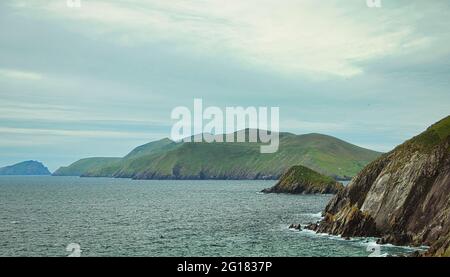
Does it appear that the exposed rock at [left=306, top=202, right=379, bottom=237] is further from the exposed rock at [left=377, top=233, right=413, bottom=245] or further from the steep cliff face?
the exposed rock at [left=377, top=233, right=413, bottom=245]

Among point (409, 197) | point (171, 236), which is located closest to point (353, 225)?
point (409, 197)

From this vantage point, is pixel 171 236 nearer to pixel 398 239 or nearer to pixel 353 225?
pixel 353 225

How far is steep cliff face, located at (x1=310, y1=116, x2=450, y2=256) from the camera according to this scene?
6881cm

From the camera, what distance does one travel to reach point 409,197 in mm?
76875

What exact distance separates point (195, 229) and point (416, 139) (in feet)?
163

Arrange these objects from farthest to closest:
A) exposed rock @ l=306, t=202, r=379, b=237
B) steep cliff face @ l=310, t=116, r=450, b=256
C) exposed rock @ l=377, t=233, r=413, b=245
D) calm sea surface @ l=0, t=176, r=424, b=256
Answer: exposed rock @ l=306, t=202, r=379, b=237
steep cliff face @ l=310, t=116, r=450, b=256
exposed rock @ l=377, t=233, r=413, b=245
calm sea surface @ l=0, t=176, r=424, b=256

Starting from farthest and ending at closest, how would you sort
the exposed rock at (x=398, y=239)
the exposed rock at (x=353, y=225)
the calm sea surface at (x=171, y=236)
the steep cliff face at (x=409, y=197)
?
the exposed rock at (x=353, y=225) < the steep cliff face at (x=409, y=197) < the exposed rock at (x=398, y=239) < the calm sea surface at (x=171, y=236)

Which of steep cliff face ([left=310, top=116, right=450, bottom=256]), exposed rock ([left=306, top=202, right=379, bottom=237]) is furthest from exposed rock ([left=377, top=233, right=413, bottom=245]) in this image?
exposed rock ([left=306, top=202, right=379, bottom=237])

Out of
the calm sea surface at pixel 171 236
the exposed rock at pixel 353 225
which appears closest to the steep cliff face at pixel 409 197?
the exposed rock at pixel 353 225

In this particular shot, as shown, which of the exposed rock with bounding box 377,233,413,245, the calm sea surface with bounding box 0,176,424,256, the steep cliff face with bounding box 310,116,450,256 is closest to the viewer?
the calm sea surface with bounding box 0,176,424,256

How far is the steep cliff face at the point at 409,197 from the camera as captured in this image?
226 feet

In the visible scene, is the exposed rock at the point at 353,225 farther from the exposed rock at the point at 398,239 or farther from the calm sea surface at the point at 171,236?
the exposed rock at the point at 398,239
